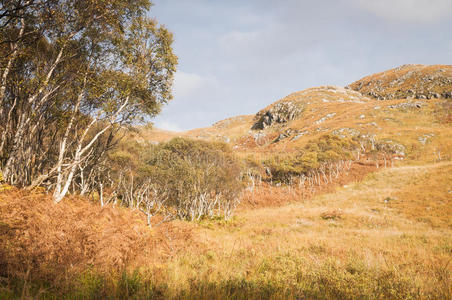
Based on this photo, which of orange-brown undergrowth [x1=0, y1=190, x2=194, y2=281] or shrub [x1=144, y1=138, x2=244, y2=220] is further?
shrub [x1=144, y1=138, x2=244, y2=220]

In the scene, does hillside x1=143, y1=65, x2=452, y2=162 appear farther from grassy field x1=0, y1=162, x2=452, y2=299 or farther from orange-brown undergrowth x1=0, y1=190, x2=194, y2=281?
orange-brown undergrowth x1=0, y1=190, x2=194, y2=281

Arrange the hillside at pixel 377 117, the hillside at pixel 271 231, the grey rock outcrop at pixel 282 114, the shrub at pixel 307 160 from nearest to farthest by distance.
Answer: the hillside at pixel 271 231
the shrub at pixel 307 160
the hillside at pixel 377 117
the grey rock outcrop at pixel 282 114

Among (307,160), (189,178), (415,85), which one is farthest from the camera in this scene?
(415,85)

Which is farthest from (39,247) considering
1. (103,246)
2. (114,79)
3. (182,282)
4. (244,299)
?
(114,79)

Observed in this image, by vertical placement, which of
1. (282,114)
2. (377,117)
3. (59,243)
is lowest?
(59,243)

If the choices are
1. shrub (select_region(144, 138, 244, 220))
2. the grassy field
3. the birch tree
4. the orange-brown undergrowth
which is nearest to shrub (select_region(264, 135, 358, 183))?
shrub (select_region(144, 138, 244, 220))

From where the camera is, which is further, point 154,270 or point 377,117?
point 377,117

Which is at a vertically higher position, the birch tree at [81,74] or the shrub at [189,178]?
the birch tree at [81,74]

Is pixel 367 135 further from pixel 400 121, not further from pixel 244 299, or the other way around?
pixel 244 299

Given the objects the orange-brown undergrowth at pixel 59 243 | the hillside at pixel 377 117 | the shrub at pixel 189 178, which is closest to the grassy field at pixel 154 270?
the orange-brown undergrowth at pixel 59 243

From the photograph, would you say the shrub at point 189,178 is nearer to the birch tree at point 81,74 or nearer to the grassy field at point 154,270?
the birch tree at point 81,74

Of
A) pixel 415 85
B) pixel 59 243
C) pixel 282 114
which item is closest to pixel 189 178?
pixel 59 243

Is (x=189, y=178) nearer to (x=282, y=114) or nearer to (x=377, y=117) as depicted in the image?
(x=377, y=117)

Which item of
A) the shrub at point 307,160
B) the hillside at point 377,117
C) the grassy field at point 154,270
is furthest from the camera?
the hillside at point 377,117
